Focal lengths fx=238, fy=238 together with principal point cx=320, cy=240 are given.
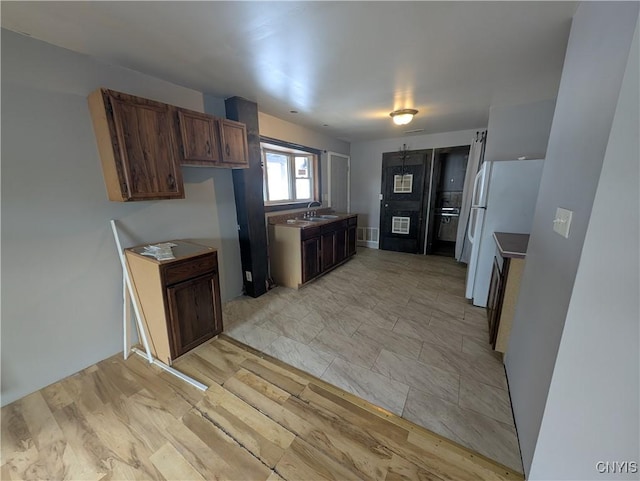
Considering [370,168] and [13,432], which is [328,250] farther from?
[13,432]

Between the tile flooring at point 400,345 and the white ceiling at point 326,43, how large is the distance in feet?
7.58

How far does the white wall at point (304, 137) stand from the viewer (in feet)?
10.4

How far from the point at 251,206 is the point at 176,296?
134 cm

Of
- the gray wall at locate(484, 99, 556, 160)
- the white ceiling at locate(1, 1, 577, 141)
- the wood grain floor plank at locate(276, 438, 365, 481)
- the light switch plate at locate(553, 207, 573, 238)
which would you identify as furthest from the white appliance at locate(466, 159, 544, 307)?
the wood grain floor plank at locate(276, 438, 365, 481)

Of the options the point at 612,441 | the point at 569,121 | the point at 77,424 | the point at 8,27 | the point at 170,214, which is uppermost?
the point at 8,27

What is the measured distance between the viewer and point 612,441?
3.01 ft

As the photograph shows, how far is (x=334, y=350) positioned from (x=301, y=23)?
2.35 m

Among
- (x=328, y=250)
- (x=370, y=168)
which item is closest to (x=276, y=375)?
(x=328, y=250)

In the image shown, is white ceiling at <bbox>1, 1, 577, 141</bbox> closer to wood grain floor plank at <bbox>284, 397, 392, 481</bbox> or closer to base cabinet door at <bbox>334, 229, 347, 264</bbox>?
base cabinet door at <bbox>334, 229, 347, 264</bbox>

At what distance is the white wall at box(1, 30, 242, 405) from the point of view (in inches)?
58.4

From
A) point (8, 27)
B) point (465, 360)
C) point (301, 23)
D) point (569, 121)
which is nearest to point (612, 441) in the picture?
point (465, 360)

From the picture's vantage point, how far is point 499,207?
256 cm

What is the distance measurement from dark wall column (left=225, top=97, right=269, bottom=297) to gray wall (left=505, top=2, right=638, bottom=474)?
2585mm

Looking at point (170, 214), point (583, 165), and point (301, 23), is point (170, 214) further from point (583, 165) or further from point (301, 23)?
point (583, 165)
